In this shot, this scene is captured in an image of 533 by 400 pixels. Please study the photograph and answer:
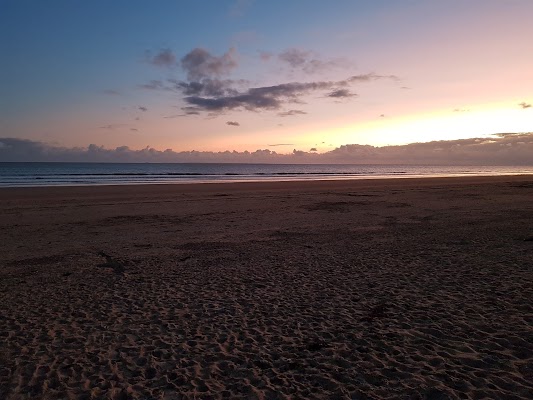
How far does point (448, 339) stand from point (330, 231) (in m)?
9.18

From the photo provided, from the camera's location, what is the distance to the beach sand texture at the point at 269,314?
4.75 meters

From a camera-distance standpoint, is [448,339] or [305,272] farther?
[305,272]

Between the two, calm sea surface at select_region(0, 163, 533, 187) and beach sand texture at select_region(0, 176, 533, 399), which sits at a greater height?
calm sea surface at select_region(0, 163, 533, 187)

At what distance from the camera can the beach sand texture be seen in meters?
4.75

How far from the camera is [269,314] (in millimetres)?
6855

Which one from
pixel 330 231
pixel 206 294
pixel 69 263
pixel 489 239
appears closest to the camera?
pixel 206 294

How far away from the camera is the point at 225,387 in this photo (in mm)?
4688

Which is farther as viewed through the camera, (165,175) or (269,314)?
(165,175)

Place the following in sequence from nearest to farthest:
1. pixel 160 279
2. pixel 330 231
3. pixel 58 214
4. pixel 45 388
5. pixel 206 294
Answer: pixel 45 388 → pixel 206 294 → pixel 160 279 → pixel 330 231 → pixel 58 214

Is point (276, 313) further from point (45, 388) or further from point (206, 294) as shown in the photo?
point (45, 388)

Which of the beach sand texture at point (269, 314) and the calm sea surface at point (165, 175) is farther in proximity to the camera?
the calm sea surface at point (165, 175)

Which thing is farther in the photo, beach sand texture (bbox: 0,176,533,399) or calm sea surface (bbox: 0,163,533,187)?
calm sea surface (bbox: 0,163,533,187)

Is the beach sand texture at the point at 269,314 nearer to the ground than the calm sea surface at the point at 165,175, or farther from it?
nearer to the ground

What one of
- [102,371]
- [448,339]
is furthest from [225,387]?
[448,339]
